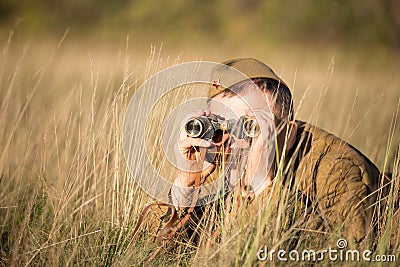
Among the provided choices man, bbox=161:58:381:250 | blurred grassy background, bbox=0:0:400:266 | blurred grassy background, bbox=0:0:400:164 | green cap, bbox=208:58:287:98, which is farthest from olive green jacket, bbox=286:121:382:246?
blurred grassy background, bbox=0:0:400:164

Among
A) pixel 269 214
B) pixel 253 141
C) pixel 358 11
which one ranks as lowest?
pixel 269 214

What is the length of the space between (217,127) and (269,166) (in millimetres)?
298

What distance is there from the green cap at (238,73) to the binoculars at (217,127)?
0.67ft

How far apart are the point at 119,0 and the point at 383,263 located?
2028cm

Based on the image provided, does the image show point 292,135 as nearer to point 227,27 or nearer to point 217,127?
point 217,127

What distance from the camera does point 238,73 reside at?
7.81ft

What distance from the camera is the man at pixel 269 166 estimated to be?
2.22 metres

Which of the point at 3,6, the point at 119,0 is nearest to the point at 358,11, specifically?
the point at 119,0

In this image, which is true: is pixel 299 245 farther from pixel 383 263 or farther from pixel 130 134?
pixel 130 134

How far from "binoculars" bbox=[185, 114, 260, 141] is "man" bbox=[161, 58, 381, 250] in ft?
0.08

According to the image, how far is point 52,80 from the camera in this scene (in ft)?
24.8

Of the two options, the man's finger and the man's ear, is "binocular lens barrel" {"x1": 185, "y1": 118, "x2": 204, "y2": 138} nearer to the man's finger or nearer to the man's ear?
the man's finger

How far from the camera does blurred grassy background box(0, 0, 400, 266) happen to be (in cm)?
238

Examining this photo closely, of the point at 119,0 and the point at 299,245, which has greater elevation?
the point at 119,0
